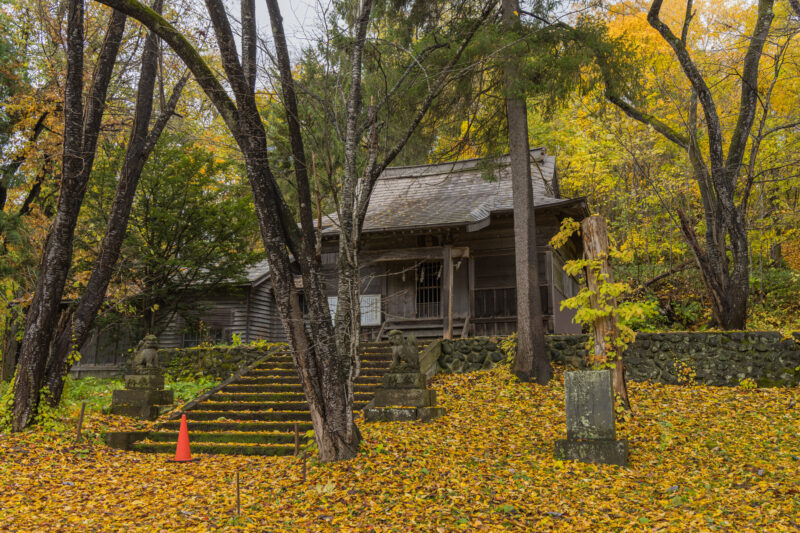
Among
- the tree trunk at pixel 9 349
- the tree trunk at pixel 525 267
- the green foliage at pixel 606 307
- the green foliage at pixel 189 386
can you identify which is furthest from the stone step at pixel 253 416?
the tree trunk at pixel 9 349

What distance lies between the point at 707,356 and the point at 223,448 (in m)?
9.83

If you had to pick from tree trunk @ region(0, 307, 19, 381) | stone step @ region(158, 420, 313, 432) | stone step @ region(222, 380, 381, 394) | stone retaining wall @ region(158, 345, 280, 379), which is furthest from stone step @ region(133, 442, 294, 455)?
tree trunk @ region(0, 307, 19, 381)

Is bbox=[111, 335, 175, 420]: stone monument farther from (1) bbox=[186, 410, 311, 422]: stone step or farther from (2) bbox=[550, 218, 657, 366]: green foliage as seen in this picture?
(2) bbox=[550, 218, 657, 366]: green foliage

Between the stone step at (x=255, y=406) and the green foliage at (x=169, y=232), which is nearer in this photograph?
the stone step at (x=255, y=406)

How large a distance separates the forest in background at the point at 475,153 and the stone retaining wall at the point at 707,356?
5.85 feet

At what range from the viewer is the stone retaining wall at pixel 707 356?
11.0 meters

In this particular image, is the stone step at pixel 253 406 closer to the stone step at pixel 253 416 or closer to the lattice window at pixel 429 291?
the stone step at pixel 253 416

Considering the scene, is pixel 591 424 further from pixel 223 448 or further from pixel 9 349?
pixel 9 349

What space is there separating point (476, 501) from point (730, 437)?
457cm

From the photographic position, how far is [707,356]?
11.5 meters

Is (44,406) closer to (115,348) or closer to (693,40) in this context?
(115,348)

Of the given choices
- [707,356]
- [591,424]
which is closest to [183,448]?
[591,424]

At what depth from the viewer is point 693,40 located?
18.3m

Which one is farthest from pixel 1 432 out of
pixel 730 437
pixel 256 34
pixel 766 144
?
pixel 766 144
